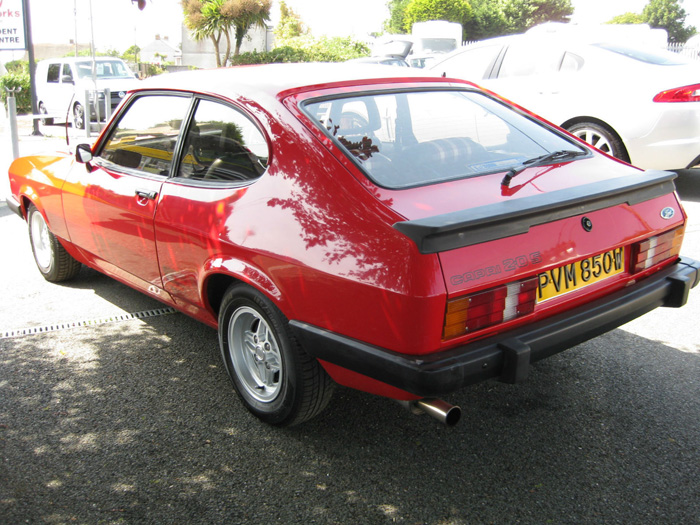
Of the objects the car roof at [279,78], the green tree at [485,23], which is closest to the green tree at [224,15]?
the car roof at [279,78]

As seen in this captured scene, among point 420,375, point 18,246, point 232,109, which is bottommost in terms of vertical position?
point 18,246

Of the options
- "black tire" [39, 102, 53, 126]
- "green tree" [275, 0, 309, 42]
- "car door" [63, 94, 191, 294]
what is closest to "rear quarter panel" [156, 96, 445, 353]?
"car door" [63, 94, 191, 294]

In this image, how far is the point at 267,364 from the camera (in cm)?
307

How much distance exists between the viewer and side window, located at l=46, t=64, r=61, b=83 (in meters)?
20.1

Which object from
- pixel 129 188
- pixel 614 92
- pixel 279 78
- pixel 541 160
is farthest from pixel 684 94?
pixel 129 188

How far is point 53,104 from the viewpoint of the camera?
66.4 feet

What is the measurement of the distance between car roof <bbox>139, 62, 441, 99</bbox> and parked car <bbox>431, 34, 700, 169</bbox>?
13.0 ft

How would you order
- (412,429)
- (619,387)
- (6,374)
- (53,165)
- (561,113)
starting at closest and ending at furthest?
(412,429) → (619,387) → (6,374) → (53,165) → (561,113)

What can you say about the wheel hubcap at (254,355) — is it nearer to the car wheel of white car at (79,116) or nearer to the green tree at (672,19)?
the car wheel of white car at (79,116)

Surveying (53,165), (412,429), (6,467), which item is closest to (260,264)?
(412,429)

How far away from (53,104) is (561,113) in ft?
57.9

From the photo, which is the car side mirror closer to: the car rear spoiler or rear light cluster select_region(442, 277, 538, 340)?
the car rear spoiler

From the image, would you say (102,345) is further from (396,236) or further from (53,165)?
(396,236)

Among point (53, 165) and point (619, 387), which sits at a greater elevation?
point (53, 165)
